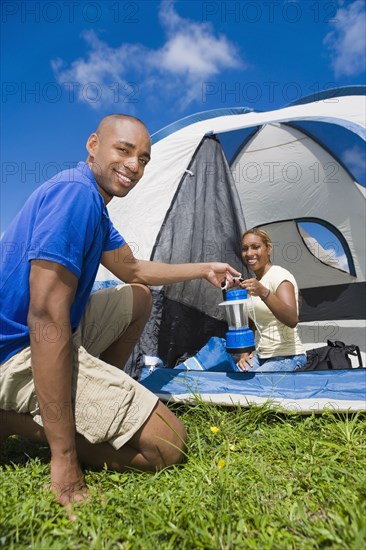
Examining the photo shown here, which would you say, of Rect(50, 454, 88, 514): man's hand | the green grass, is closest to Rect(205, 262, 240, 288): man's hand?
the green grass

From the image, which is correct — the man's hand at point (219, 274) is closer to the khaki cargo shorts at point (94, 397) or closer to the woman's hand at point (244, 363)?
the woman's hand at point (244, 363)

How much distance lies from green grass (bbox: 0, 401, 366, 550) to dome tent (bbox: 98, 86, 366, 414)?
1255mm

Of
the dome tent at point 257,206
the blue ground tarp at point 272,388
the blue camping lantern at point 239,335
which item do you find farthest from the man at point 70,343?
the dome tent at point 257,206

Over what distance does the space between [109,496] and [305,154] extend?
3547 millimetres

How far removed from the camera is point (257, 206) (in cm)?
430

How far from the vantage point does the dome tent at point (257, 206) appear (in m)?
3.21

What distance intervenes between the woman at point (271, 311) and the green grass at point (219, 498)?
736 millimetres

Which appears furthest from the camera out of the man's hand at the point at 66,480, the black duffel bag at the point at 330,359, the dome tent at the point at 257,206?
the dome tent at the point at 257,206

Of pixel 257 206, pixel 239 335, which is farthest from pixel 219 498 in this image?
pixel 257 206

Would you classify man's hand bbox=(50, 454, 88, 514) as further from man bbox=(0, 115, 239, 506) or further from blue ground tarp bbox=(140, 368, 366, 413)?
blue ground tarp bbox=(140, 368, 366, 413)

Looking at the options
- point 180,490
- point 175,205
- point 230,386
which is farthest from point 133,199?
point 180,490

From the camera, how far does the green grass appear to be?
3.82 feet

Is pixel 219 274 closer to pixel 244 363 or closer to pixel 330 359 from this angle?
pixel 244 363

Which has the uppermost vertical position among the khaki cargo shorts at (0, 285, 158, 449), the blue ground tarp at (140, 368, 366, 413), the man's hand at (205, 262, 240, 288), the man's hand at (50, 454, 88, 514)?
the man's hand at (205, 262, 240, 288)
